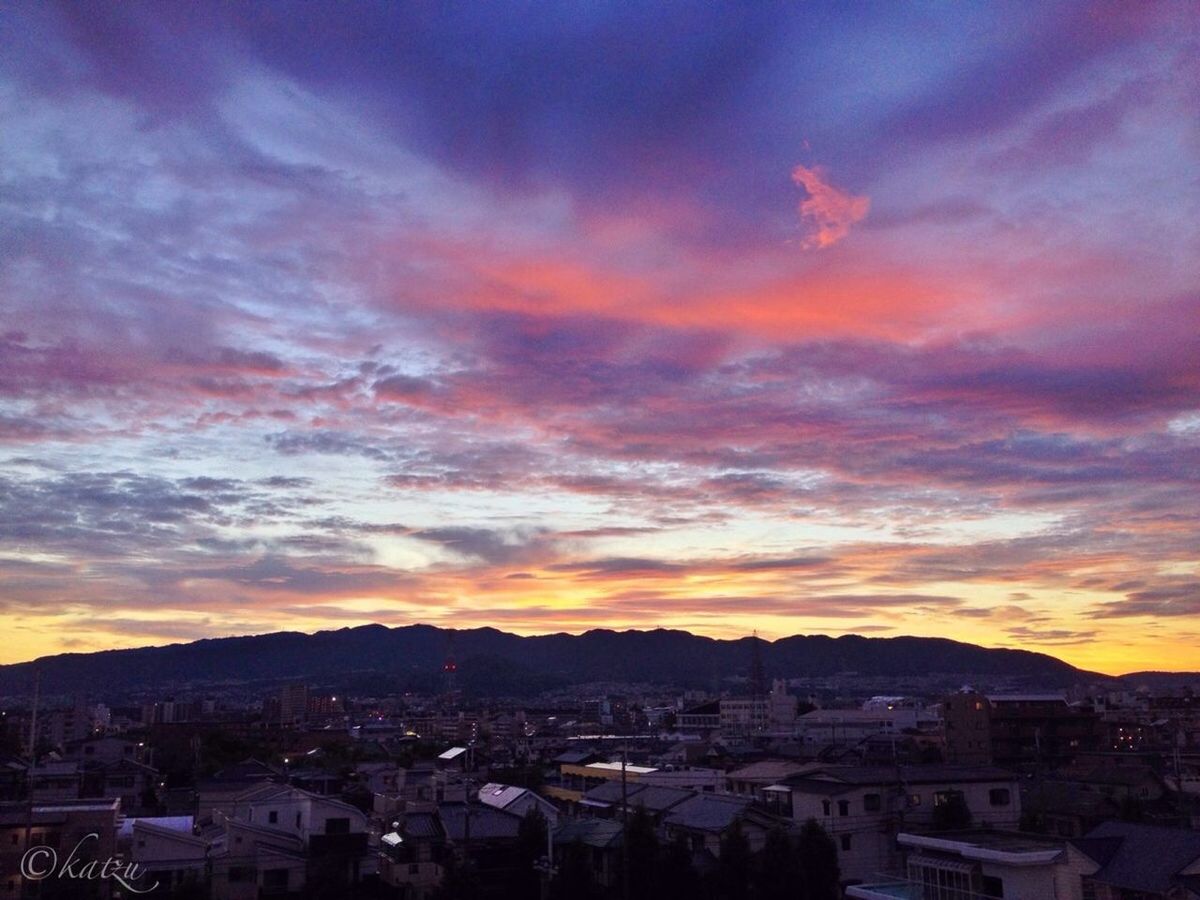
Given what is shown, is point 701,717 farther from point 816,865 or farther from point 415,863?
point 816,865

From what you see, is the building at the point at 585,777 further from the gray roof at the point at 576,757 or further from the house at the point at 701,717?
the house at the point at 701,717

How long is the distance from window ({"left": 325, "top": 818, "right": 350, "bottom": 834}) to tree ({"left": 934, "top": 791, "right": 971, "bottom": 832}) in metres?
17.6

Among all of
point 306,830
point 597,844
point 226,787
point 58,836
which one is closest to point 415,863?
point 306,830

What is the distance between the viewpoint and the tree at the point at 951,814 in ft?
89.8

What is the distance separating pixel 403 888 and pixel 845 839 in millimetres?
12727

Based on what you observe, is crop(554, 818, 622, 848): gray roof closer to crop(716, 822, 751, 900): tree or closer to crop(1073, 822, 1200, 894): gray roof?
crop(716, 822, 751, 900): tree

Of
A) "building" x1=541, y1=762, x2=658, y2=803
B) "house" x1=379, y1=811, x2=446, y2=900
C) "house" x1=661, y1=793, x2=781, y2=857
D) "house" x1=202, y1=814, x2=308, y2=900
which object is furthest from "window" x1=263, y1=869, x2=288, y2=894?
"building" x1=541, y1=762, x2=658, y2=803

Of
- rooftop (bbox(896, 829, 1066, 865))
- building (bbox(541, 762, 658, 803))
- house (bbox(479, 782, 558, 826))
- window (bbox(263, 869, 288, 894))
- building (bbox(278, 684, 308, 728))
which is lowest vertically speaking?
building (bbox(278, 684, 308, 728))

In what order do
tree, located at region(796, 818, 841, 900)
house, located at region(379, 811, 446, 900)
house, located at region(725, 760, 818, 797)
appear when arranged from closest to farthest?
tree, located at region(796, 818, 841, 900) → house, located at region(379, 811, 446, 900) → house, located at region(725, 760, 818, 797)

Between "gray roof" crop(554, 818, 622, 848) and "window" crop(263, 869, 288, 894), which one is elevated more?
"gray roof" crop(554, 818, 622, 848)

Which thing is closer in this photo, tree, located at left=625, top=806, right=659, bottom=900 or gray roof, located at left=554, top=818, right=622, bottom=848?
tree, located at left=625, top=806, right=659, bottom=900

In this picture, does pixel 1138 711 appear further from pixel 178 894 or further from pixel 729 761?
pixel 178 894

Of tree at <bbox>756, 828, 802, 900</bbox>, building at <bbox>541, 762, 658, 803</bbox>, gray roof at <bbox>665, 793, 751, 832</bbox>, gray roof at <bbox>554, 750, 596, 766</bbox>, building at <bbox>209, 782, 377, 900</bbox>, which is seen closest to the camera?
tree at <bbox>756, 828, 802, 900</bbox>

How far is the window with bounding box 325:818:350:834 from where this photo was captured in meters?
30.2
